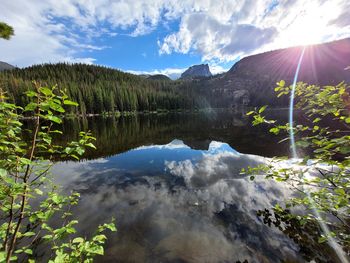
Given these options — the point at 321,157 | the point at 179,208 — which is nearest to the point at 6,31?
the point at 321,157

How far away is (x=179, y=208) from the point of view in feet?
31.4

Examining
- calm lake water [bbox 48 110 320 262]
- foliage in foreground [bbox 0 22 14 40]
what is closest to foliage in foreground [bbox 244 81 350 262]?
calm lake water [bbox 48 110 320 262]

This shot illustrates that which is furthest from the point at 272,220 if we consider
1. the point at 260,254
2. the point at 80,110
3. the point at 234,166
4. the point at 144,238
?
the point at 80,110

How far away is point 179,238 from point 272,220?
4264 mm

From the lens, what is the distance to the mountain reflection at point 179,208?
21.8ft

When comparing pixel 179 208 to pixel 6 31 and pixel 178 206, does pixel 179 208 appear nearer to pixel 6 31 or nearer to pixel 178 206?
pixel 178 206

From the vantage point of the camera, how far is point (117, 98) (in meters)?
122

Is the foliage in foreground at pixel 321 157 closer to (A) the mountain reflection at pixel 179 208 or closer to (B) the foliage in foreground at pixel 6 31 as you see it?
(A) the mountain reflection at pixel 179 208

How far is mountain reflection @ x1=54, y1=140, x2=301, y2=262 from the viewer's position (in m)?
6.66

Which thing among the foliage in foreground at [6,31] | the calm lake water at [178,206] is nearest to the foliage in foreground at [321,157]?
the calm lake water at [178,206]

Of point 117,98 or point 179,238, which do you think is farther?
point 117,98

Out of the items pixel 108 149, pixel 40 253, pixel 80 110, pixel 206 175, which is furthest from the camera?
pixel 80 110

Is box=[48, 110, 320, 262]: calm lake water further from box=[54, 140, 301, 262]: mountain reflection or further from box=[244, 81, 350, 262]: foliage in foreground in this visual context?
box=[244, 81, 350, 262]: foliage in foreground

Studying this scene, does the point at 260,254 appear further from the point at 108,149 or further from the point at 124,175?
the point at 108,149
